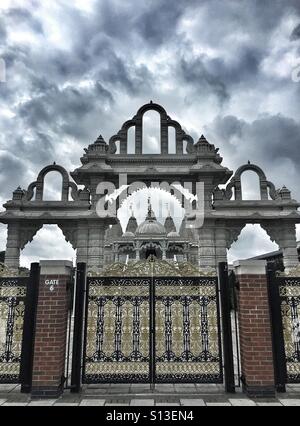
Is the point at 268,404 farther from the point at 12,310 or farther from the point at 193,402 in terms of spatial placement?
the point at 12,310

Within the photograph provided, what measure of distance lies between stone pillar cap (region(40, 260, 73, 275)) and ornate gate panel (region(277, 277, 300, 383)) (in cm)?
379

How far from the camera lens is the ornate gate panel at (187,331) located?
18.0ft

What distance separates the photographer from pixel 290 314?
574 centimetres

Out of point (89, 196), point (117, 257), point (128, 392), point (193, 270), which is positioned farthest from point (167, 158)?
point (117, 257)

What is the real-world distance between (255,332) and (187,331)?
1.18 m

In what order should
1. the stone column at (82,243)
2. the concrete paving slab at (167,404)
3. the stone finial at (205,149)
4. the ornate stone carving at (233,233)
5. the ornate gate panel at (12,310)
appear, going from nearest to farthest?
the concrete paving slab at (167,404), the ornate gate panel at (12,310), the stone column at (82,243), the ornate stone carving at (233,233), the stone finial at (205,149)

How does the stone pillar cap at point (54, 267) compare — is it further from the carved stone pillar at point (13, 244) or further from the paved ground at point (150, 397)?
the carved stone pillar at point (13, 244)

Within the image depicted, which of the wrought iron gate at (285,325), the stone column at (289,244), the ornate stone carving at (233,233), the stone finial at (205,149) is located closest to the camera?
the wrought iron gate at (285,325)

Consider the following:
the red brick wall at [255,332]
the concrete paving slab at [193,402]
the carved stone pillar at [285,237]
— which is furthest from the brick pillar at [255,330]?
the carved stone pillar at [285,237]

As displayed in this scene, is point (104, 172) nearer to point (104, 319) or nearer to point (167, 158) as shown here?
point (167, 158)

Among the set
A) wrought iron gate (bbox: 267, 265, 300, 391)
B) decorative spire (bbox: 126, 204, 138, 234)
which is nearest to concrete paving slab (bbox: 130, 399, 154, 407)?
wrought iron gate (bbox: 267, 265, 300, 391)

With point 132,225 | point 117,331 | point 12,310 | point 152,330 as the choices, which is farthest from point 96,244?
point 132,225

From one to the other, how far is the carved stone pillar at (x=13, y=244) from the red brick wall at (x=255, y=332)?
11.6 m

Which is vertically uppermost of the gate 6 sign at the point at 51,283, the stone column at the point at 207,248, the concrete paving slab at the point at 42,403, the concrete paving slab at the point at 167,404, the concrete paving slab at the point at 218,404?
the stone column at the point at 207,248
